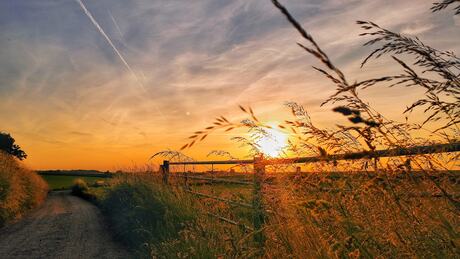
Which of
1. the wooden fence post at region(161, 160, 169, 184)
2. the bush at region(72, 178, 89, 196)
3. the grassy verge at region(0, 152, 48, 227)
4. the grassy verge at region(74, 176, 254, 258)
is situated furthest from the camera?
the bush at region(72, 178, 89, 196)

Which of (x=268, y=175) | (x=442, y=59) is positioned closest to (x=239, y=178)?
(x=268, y=175)

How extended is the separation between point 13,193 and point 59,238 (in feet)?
15.7

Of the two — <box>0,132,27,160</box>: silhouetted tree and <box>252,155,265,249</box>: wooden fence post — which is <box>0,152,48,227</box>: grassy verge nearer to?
<box>252,155,265,249</box>: wooden fence post

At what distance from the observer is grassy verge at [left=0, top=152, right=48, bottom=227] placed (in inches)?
480

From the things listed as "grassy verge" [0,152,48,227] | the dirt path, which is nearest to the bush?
"grassy verge" [0,152,48,227]

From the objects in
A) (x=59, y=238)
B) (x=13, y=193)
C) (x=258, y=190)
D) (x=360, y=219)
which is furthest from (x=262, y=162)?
(x=13, y=193)

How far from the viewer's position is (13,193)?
1316cm

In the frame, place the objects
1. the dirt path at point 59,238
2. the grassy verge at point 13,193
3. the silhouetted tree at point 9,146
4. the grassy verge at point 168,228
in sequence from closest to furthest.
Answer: the grassy verge at point 168,228 < the dirt path at point 59,238 < the grassy verge at point 13,193 < the silhouetted tree at point 9,146

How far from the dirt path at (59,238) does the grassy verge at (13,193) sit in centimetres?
45

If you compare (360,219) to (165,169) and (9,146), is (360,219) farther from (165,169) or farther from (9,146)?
(9,146)

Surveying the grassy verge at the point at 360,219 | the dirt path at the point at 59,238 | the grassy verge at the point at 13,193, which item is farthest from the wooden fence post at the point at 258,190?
the grassy verge at the point at 13,193

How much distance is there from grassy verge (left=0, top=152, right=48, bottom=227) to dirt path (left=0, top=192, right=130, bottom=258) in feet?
1.48

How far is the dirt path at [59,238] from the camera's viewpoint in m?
8.06

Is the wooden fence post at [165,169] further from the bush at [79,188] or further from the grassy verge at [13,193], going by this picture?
the bush at [79,188]
